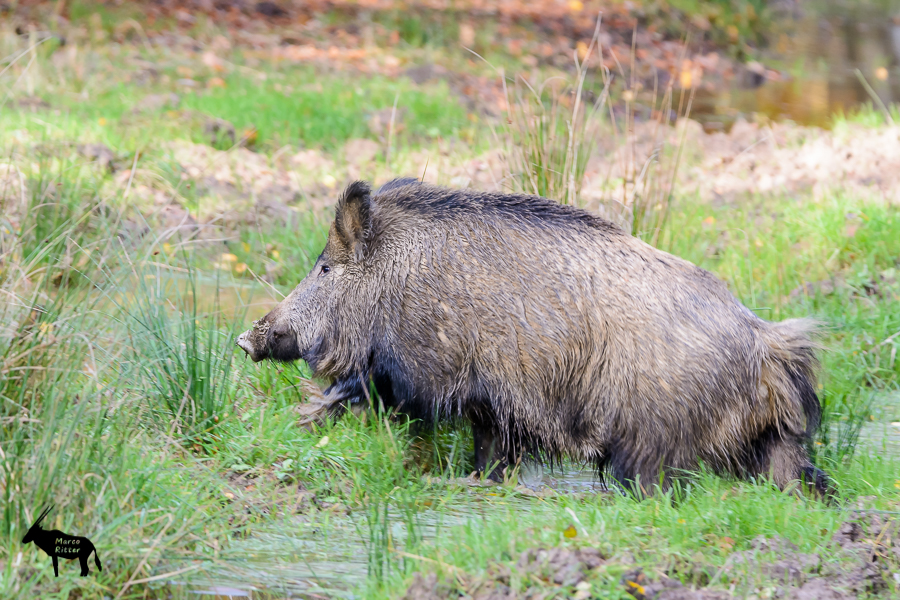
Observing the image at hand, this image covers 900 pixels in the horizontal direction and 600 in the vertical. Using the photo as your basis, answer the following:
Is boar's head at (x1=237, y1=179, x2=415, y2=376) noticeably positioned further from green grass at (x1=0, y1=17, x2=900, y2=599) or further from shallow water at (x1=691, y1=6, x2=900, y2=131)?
shallow water at (x1=691, y1=6, x2=900, y2=131)

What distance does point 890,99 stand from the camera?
12.8 m

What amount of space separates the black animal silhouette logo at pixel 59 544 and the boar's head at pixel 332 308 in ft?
5.03

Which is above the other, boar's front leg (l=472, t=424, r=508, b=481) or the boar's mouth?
the boar's mouth

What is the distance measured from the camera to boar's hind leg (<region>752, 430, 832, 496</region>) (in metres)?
4.16

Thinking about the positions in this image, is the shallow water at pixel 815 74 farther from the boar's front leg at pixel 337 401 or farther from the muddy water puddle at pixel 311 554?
the muddy water puddle at pixel 311 554

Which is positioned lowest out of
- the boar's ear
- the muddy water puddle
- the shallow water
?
the muddy water puddle

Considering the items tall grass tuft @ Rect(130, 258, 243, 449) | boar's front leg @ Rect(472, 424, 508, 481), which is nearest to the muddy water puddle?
boar's front leg @ Rect(472, 424, 508, 481)

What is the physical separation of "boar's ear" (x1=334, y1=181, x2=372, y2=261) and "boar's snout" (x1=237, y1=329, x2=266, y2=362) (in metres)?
0.62

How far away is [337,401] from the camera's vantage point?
188 inches

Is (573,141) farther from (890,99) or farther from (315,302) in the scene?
(890,99)

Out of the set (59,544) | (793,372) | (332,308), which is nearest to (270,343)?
(332,308)

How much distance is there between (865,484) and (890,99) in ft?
32.4

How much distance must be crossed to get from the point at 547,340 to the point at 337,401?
3.67ft

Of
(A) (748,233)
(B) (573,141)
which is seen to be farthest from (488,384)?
(A) (748,233)
